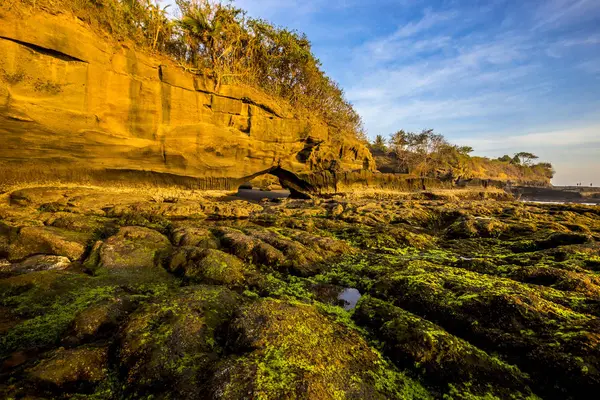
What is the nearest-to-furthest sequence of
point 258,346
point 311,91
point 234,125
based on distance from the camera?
point 258,346 → point 234,125 → point 311,91

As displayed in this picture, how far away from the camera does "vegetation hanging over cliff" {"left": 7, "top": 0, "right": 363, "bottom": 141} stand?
13241mm

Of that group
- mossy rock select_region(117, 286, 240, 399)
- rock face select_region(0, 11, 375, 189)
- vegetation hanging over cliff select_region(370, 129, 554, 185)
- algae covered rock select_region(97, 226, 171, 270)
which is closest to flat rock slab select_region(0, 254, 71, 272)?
algae covered rock select_region(97, 226, 171, 270)

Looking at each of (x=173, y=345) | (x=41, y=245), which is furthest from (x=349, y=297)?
(x=41, y=245)

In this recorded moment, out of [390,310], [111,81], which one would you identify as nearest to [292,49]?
[111,81]

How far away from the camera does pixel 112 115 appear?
1351cm

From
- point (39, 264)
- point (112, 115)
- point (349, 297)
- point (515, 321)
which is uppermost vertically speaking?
point (112, 115)

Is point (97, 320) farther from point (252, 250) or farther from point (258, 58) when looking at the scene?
point (258, 58)

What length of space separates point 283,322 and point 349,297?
7.61 ft

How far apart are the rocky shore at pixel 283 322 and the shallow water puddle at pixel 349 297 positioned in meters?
0.02

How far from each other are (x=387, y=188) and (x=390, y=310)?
25.7 meters

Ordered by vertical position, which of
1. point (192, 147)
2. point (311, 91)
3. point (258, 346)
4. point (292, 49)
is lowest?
point (258, 346)

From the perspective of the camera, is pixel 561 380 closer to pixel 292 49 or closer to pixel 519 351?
pixel 519 351

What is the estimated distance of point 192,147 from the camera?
16.7m

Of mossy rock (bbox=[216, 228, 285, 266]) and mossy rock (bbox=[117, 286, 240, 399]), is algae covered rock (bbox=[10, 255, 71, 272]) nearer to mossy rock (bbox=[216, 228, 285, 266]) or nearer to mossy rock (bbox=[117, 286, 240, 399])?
mossy rock (bbox=[216, 228, 285, 266])
